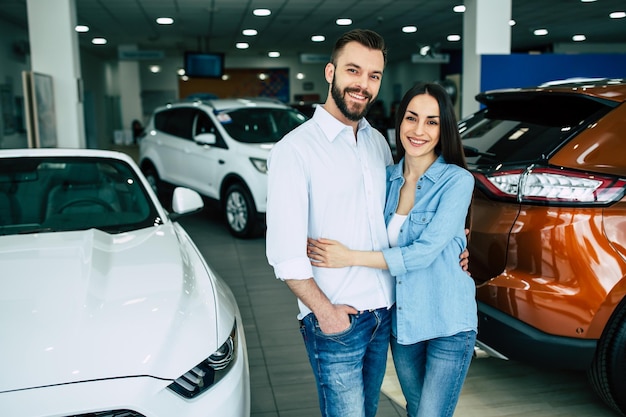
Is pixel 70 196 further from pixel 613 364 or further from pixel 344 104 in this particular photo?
pixel 613 364

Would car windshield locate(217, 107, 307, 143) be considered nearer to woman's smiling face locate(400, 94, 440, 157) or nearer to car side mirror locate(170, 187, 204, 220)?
car side mirror locate(170, 187, 204, 220)

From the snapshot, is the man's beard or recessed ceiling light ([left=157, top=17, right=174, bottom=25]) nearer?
the man's beard

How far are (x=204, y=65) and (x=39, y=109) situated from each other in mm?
9309

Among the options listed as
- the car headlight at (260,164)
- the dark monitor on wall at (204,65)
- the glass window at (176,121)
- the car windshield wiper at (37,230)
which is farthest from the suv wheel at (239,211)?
the dark monitor on wall at (204,65)

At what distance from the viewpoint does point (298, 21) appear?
1273 cm

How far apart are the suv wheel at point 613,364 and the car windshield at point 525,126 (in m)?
0.71

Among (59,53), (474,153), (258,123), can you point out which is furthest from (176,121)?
→ (474,153)

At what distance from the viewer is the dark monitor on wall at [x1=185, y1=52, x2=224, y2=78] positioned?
15.5 meters

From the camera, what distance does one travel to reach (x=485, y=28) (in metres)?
7.73

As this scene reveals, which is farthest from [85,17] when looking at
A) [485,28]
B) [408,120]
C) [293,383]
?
[408,120]

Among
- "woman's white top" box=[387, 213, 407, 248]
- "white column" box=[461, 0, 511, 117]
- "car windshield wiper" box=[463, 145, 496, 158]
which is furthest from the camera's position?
"white column" box=[461, 0, 511, 117]

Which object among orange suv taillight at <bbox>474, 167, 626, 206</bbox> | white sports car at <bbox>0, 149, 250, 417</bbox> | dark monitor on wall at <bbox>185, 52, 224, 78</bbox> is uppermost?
dark monitor on wall at <bbox>185, 52, 224, 78</bbox>

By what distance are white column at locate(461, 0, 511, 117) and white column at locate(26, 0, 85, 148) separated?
516 cm

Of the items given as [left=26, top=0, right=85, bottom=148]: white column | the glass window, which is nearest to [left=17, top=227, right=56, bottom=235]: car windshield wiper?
the glass window
